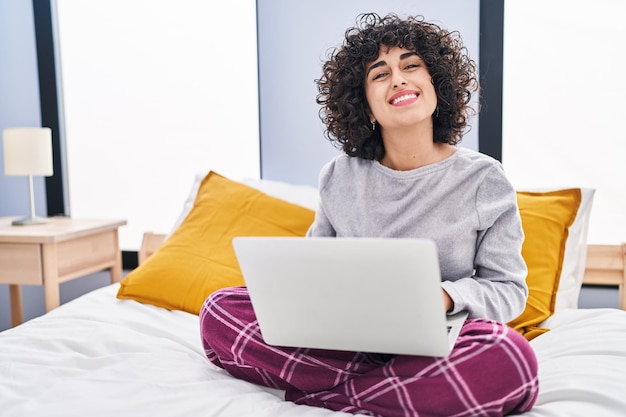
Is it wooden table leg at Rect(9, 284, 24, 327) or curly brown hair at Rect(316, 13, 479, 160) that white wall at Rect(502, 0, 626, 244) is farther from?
wooden table leg at Rect(9, 284, 24, 327)

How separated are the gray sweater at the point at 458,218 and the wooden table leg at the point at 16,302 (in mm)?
1517

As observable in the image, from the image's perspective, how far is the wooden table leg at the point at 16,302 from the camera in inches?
90.0

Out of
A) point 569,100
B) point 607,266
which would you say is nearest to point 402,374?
point 607,266

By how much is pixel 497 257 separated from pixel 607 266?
30.5 inches

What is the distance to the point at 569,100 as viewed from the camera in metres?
1.93

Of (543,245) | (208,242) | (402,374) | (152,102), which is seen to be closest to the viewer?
(402,374)

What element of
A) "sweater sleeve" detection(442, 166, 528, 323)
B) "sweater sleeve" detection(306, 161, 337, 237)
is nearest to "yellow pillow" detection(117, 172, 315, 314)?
"sweater sleeve" detection(306, 161, 337, 237)

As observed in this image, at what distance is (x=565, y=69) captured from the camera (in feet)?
6.31

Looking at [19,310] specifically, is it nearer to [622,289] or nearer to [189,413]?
[189,413]

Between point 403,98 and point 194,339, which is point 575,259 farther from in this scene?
point 194,339

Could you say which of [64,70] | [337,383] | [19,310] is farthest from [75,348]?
[64,70]

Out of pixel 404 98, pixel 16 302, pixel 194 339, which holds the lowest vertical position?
pixel 16 302

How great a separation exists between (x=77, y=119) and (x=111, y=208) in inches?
16.0

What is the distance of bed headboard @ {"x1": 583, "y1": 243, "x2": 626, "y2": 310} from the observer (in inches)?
68.7
